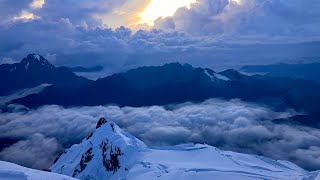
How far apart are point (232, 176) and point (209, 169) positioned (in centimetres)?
1092

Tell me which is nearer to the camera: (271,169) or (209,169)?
(209,169)

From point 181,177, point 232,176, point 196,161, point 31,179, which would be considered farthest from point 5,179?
point 196,161

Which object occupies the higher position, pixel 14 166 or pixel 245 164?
pixel 14 166

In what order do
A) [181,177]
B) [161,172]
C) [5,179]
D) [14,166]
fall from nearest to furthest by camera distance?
[5,179], [14,166], [181,177], [161,172]

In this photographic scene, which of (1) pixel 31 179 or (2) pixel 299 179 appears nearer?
(1) pixel 31 179

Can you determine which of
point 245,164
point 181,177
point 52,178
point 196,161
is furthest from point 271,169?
point 52,178

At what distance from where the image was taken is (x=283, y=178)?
600 feet

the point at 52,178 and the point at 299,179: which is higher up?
the point at 52,178

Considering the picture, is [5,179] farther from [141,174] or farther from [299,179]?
[299,179]

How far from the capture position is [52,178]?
73812 millimetres

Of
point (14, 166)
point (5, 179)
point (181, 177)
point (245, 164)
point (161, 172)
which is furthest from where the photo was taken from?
point (245, 164)

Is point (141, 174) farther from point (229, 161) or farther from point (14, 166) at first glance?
point (14, 166)

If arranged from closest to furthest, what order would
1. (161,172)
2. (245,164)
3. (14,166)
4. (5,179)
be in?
(5,179)
(14,166)
(161,172)
(245,164)

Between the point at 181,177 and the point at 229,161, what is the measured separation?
43.1 meters
